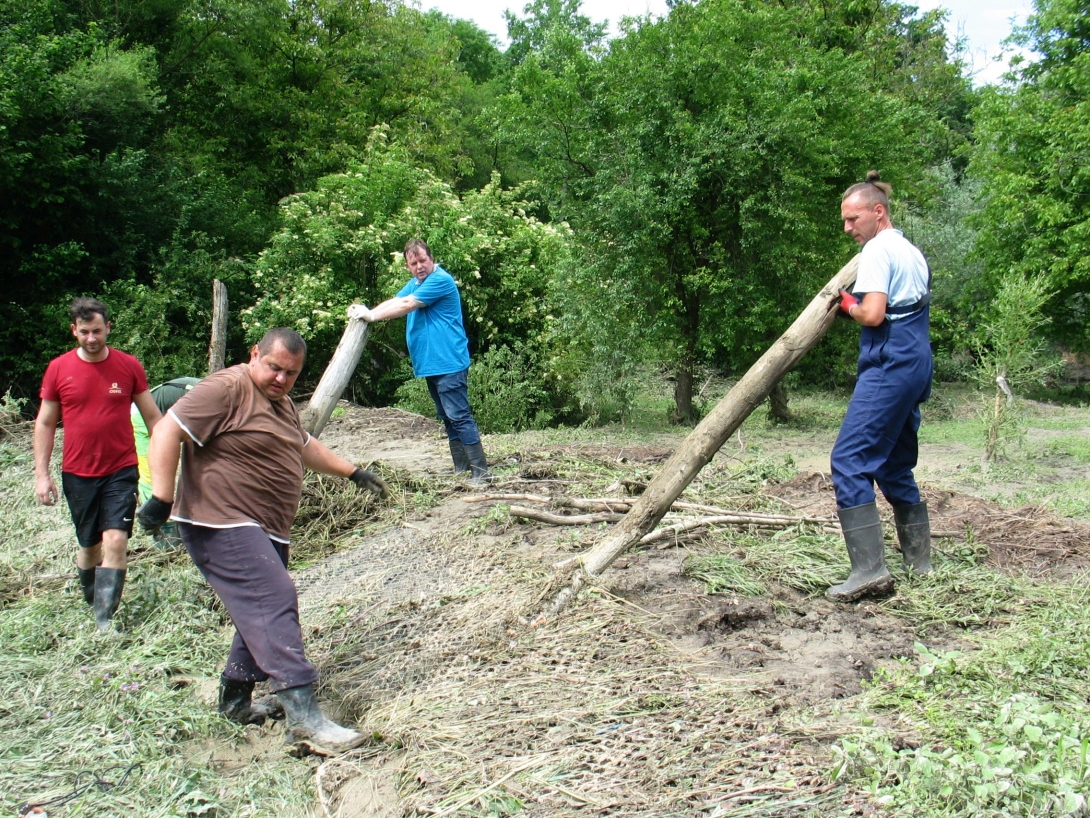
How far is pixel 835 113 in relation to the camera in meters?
12.2

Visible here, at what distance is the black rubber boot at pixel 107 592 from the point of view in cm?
505

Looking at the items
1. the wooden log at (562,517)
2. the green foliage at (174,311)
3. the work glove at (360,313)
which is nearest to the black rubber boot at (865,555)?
the wooden log at (562,517)

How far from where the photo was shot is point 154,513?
3.73m

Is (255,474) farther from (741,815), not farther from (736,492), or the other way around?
(736,492)

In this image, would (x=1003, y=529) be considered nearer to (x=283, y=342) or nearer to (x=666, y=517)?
(x=666, y=517)

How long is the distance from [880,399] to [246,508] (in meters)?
3.18

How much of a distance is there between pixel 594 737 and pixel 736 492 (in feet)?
13.5

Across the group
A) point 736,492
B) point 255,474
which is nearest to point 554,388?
point 736,492

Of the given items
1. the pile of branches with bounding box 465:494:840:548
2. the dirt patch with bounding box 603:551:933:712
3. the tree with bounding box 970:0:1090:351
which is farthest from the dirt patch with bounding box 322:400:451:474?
the tree with bounding box 970:0:1090:351

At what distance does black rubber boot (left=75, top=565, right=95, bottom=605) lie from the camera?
532 cm

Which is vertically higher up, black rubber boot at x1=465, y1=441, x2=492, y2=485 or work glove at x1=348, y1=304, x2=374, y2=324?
work glove at x1=348, y1=304, x2=374, y2=324

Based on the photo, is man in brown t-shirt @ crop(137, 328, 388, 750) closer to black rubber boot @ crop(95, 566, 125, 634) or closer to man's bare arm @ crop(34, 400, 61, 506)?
black rubber boot @ crop(95, 566, 125, 634)

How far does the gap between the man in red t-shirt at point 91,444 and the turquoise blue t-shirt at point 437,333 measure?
2.63 metres

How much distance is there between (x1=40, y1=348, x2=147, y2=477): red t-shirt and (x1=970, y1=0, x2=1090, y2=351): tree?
14.7 metres
